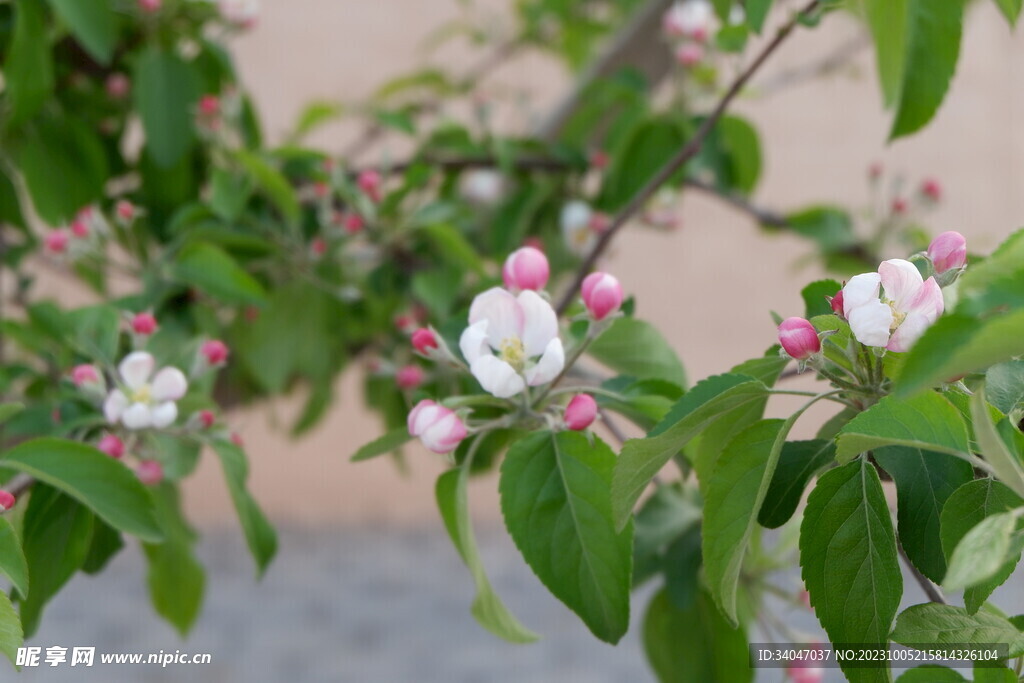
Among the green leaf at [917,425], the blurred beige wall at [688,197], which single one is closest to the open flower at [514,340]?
the green leaf at [917,425]

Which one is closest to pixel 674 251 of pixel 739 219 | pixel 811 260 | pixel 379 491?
pixel 739 219

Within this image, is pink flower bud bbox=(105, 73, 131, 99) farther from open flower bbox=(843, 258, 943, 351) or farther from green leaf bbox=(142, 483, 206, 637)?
open flower bbox=(843, 258, 943, 351)

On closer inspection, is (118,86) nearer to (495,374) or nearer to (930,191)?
(495,374)

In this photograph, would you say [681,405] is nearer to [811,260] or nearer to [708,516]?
[708,516]

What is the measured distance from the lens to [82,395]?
0.43 meters

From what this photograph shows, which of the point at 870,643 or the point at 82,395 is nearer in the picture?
the point at 870,643

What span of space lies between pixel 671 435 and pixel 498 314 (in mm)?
82

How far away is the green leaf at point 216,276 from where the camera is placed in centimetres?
50

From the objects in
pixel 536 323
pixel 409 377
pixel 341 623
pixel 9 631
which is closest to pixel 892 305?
pixel 536 323

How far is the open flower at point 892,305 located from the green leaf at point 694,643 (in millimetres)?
252

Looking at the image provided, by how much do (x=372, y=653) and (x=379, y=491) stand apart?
54 centimetres

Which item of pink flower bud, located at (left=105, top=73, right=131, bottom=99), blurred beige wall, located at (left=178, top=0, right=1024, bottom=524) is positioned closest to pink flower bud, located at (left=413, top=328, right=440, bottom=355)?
pink flower bud, located at (left=105, top=73, right=131, bottom=99)

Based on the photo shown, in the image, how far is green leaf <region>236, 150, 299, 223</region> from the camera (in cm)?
56

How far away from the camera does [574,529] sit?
327mm
